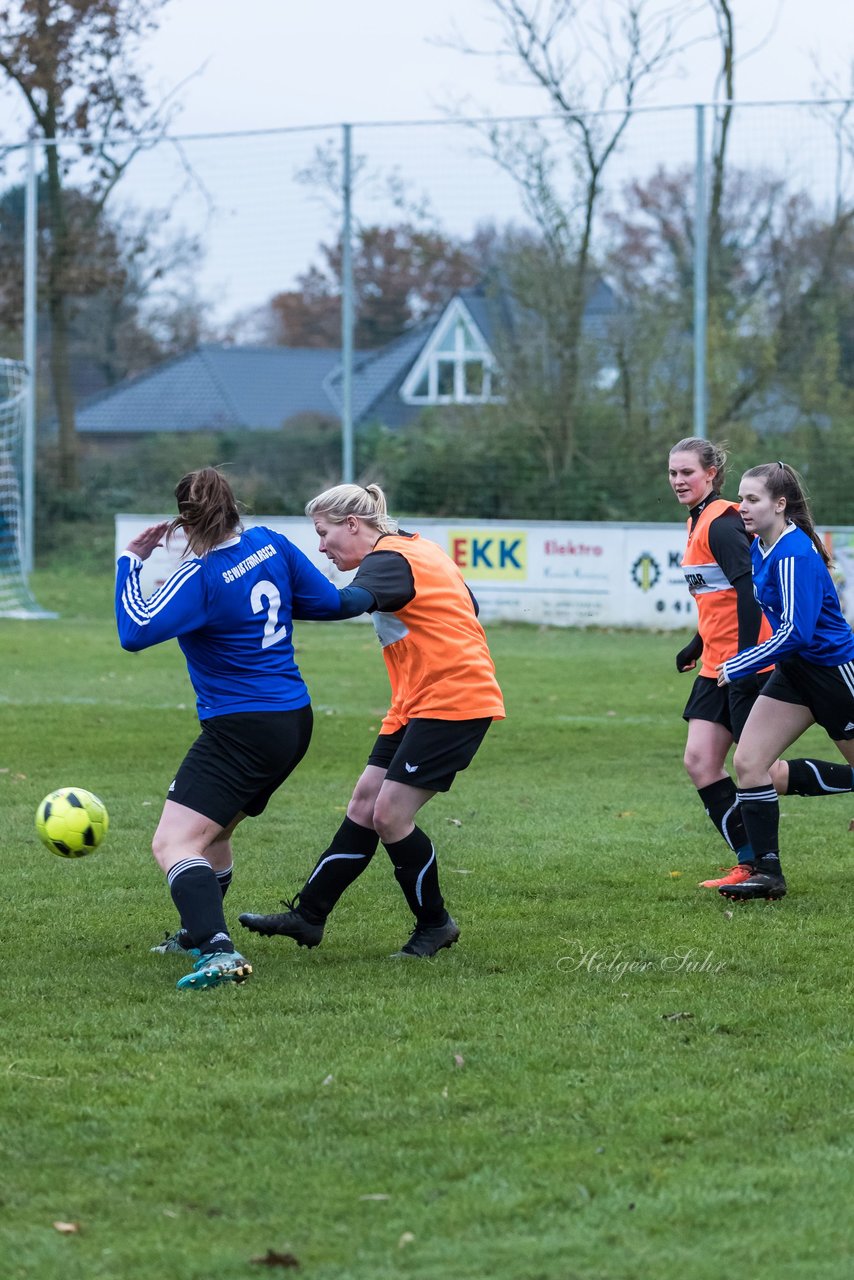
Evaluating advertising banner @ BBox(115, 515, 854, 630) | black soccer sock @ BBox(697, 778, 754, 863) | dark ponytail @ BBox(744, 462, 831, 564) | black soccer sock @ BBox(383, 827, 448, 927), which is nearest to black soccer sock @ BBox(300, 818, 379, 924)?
black soccer sock @ BBox(383, 827, 448, 927)

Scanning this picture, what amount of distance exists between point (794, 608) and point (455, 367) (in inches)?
828

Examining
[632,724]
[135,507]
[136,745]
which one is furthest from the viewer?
[135,507]

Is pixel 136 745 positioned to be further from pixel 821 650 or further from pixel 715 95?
pixel 715 95

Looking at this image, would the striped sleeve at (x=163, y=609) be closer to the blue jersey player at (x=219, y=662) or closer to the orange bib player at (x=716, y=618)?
the blue jersey player at (x=219, y=662)

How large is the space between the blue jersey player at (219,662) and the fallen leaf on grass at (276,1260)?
2.06 meters

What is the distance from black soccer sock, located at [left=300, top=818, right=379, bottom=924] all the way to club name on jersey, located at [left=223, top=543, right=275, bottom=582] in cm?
107

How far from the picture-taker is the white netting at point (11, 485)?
2378cm

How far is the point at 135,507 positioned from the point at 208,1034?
2401cm

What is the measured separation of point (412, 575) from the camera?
559 centimetres

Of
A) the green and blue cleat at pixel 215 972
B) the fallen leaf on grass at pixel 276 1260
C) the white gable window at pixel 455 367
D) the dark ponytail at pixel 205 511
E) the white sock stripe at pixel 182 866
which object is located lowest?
Result: the green and blue cleat at pixel 215 972

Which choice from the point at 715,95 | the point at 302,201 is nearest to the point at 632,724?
the point at 302,201

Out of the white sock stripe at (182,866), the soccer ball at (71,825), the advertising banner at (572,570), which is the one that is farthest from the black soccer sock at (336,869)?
the advertising banner at (572,570)

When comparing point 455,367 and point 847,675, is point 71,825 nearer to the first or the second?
point 847,675

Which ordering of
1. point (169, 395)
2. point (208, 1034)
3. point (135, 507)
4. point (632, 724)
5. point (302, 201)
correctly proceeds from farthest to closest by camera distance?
point (169, 395)
point (135, 507)
point (302, 201)
point (632, 724)
point (208, 1034)
